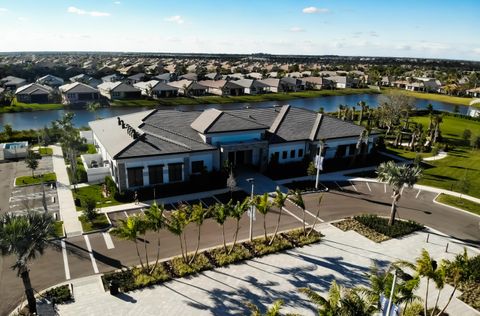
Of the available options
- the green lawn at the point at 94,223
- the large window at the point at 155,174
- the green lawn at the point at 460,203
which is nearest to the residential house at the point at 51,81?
the large window at the point at 155,174

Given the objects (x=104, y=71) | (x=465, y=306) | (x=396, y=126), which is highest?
(x=104, y=71)

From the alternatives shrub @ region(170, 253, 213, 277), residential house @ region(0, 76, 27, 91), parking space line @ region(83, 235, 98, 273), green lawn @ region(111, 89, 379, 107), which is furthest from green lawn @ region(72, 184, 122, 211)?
residential house @ region(0, 76, 27, 91)

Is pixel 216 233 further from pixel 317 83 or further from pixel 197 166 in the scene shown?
pixel 317 83

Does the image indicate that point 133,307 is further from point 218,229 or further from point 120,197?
point 120,197

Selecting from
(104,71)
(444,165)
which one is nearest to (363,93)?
(444,165)

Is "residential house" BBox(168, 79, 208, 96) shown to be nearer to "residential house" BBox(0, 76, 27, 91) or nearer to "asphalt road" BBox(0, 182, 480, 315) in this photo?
"residential house" BBox(0, 76, 27, 91)

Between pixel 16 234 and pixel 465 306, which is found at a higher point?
pixel 16 234
